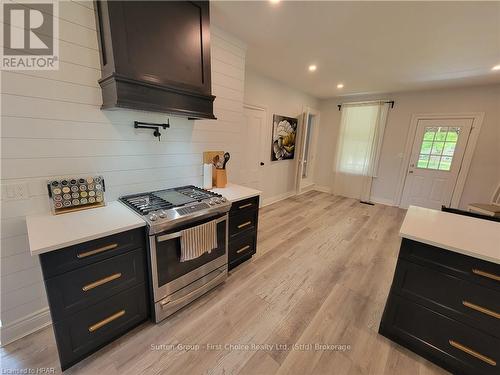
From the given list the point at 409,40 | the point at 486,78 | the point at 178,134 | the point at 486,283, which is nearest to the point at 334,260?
the point at 486,283

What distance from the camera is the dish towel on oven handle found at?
158 centimetres

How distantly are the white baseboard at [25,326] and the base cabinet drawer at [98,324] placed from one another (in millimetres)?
541

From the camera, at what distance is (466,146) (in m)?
3.94

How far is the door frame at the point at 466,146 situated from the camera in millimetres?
3820

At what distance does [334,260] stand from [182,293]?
6.12 ft

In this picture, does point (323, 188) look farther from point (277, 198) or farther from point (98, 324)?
point (98, 324)

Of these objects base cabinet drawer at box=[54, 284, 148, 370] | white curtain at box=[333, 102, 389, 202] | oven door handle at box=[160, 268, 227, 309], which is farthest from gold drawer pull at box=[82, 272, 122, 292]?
white curtain at box=[333, 102, 389, 202]

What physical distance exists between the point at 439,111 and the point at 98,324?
603cm

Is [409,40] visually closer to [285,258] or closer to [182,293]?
[285,258]

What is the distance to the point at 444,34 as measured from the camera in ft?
6.81

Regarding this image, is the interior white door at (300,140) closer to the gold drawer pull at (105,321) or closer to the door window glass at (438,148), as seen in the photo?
the door window glass at (438,148)

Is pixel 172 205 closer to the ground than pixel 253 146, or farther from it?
closer to the ground

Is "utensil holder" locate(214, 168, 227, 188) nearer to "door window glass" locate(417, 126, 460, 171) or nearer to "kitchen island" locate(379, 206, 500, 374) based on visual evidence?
"kitchen island" locate(379, 206, 500, 374)

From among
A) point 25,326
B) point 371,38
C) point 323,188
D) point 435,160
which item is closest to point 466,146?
point 435,160
